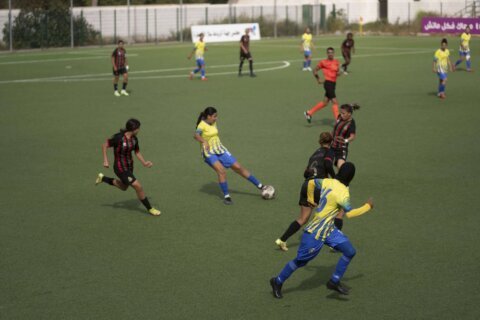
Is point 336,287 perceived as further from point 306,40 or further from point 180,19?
point 180,19

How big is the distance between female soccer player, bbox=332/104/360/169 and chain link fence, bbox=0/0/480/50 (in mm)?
42256

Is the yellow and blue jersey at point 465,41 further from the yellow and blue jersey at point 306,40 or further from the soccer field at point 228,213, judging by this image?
the soccer field at point 228,213

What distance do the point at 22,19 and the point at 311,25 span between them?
28.6 meters

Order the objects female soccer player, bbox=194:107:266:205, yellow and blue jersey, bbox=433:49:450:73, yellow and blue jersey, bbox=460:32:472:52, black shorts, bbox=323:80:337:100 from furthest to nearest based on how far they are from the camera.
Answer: yellow and blue jersey, bbox=460:32:472:52, yellow and blue jersey, bbox=433:49:450:73, black shorts, bbox=323:80:337:100, female soccer player, bbox=194:107:266:205

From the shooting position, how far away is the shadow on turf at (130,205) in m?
13.9

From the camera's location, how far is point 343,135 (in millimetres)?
14289

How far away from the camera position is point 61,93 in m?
30.3

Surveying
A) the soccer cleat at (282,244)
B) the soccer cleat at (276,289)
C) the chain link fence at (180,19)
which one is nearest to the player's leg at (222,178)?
the soccer cleat at (282,244)

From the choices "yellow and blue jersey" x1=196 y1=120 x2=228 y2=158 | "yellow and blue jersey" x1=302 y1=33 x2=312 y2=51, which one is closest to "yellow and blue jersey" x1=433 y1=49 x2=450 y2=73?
"yellow and blue jersey" x1=302 y1=33 x2=312 y2=51

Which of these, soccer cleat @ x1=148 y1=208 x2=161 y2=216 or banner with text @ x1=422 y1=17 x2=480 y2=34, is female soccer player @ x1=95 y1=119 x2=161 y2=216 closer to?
soccer cleat @ x1=148 y1=208 x2=161 y2=216

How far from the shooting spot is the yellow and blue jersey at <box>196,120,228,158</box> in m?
13.9

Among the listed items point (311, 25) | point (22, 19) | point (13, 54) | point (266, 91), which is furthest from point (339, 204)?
point (311, 25)

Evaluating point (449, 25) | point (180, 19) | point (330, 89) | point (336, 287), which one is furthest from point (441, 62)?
point (180, 19)

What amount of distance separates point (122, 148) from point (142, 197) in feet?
2.98
